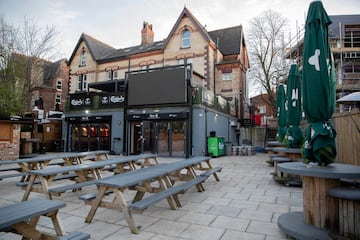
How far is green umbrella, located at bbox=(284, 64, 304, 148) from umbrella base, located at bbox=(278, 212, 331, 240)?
3.35 meters

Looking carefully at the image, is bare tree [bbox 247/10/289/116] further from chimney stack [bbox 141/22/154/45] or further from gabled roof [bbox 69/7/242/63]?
chimney stack [bbox 141/22/154/45]

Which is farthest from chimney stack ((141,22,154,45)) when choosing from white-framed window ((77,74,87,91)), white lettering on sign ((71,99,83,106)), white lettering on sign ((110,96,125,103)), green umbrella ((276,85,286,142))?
green umbrella ((276,85,286,142))

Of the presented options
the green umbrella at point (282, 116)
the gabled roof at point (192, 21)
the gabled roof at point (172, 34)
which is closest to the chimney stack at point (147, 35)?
the gabled roof at point (172, 34)

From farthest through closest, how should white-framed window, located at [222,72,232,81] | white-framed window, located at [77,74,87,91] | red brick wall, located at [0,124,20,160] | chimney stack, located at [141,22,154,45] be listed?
chimney stack, located at [141,22,154,45] < white-framed window, located at [77,74,87,91] < white-framed window, located at [222,72,232,81] < red brick wall, located at [0,124,20,160]

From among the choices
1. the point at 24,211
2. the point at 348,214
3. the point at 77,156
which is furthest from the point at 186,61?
the point at 24,211

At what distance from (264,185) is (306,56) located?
378 centimetres

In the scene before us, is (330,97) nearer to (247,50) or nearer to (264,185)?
(264,185)

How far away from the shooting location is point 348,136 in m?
5.91

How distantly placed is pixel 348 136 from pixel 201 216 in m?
4.99

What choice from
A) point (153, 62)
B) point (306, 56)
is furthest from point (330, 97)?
point (153, 62)

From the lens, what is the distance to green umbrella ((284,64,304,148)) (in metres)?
5.66

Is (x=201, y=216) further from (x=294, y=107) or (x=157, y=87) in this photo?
(x=157, y=87)

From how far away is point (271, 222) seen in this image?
3209mm

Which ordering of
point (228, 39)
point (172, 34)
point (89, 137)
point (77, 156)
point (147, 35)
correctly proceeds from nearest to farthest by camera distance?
point (77, 156), point (89, 137), point (172, 34), point (228, 39), point (147, 35)
